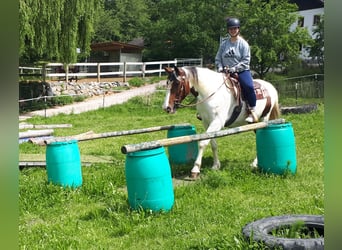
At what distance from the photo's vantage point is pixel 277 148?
5.76 m

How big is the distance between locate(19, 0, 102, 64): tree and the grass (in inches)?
462

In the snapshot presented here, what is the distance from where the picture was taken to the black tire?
280 centimetres

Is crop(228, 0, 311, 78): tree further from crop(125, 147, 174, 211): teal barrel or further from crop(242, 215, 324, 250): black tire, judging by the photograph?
crop(242, 215, 324, 250): black tire

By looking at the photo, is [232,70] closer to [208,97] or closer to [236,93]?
[236,93]

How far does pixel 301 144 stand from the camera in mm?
8719

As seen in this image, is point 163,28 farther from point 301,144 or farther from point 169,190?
point 169,190

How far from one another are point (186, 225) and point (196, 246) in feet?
1.81

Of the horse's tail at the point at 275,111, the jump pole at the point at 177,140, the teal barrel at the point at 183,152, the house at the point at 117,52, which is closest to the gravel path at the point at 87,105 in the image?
the teal barrel at the point at 183,152

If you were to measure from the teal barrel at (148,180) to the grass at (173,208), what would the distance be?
120 mm

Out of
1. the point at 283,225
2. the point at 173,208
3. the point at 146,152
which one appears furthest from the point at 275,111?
the point at 283,225

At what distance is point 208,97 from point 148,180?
233cm

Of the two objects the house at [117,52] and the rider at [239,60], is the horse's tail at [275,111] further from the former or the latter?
the house at [117,52]

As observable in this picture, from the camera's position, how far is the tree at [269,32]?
25.8m
